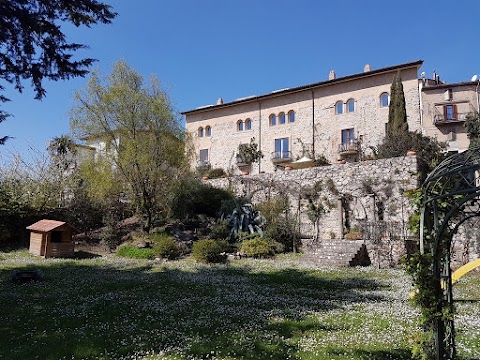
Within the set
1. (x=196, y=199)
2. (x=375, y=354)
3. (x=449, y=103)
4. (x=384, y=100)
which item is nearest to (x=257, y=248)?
(x=196, y=199)

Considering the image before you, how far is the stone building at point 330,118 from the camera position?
3014cm

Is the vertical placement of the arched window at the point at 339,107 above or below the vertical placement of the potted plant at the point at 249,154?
above

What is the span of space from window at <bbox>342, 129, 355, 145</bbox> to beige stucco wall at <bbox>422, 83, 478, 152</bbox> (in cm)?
572

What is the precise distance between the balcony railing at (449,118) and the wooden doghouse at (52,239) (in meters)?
28.2

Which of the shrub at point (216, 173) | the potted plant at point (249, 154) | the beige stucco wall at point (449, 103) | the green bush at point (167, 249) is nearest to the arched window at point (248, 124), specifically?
the potted plant at point (249, 154)

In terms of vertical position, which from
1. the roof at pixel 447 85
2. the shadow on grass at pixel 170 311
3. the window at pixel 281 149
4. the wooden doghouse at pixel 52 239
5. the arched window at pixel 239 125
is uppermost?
the roof at pixel 447 85

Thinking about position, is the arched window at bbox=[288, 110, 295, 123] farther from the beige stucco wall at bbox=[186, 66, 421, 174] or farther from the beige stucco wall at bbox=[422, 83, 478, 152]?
the beige stucco wall at bbox=[422, 83, 478, 152]

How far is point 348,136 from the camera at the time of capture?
32438 mm

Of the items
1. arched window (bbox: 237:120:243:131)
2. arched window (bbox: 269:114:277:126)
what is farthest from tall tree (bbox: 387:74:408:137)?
arched window (bbox: 237:120:243:131)

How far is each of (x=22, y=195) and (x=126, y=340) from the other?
19970 mm

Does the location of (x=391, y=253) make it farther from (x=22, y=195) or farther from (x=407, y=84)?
(x=22, y=195)

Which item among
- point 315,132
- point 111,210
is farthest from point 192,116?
point 111,210

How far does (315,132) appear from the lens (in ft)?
111

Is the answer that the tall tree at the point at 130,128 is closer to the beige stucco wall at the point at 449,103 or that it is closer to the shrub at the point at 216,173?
the shrub at the point at 216,173
